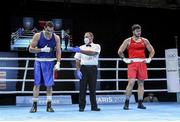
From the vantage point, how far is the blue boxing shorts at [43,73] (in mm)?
5852

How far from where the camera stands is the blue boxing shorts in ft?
19.2

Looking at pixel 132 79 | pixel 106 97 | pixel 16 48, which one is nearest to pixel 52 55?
pixel 132 79

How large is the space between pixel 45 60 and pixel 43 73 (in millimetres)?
202

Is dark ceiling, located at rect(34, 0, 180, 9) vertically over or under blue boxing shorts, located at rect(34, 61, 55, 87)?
over

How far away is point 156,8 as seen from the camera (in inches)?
510

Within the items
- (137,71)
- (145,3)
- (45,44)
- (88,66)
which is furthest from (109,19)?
(45,44)

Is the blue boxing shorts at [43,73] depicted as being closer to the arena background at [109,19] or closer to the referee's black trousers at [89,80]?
the referee's black trousers at [89,80]

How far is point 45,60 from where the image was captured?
233 inches

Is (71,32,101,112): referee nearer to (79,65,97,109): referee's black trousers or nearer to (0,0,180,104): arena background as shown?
(79,65,97,109): referee's black trousers

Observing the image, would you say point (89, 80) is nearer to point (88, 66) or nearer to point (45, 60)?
point (88, 66)

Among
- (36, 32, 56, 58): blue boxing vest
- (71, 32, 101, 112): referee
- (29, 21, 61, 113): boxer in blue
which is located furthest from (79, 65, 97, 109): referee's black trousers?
(36, 32, 56, 58): blue boxing vest

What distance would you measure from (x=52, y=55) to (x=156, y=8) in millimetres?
7716

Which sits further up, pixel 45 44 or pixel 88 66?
pixel 45 44

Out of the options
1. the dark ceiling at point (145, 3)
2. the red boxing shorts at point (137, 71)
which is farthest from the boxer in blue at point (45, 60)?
the dark ceiling at point (145, 3)
